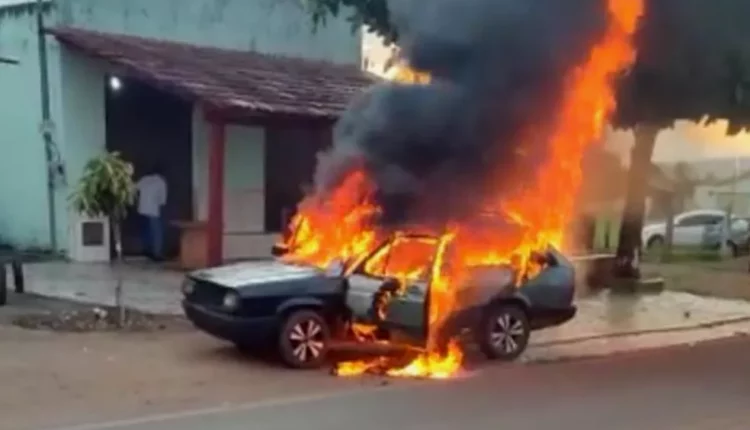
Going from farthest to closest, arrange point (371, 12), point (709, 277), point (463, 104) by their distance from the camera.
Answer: point (709, 277)
point (371, 12)
point (463, 104)

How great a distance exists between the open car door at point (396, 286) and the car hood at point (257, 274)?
1.69 ft

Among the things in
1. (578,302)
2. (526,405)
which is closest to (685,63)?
(526,405)

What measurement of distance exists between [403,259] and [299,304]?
1.11m

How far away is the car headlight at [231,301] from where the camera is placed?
38.2 ft

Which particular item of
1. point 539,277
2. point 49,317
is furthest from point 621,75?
point 49,317

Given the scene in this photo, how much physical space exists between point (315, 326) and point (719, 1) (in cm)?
532

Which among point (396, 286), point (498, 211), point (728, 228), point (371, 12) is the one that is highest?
point (371, 12)

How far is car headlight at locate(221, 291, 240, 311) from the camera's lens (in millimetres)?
11641

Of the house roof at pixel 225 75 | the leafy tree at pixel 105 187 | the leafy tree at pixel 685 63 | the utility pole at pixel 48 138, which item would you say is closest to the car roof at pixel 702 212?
the house roof at pixel 225 75

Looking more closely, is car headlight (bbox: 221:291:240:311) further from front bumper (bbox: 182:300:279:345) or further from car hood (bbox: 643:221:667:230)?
car hood (bbox: 643:221:667:230)

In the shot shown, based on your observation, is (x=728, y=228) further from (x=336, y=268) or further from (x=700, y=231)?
(x=336, y=268)

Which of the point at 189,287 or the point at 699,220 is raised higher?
the point at 189,287

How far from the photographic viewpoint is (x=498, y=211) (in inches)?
501

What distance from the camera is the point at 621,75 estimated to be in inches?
521
